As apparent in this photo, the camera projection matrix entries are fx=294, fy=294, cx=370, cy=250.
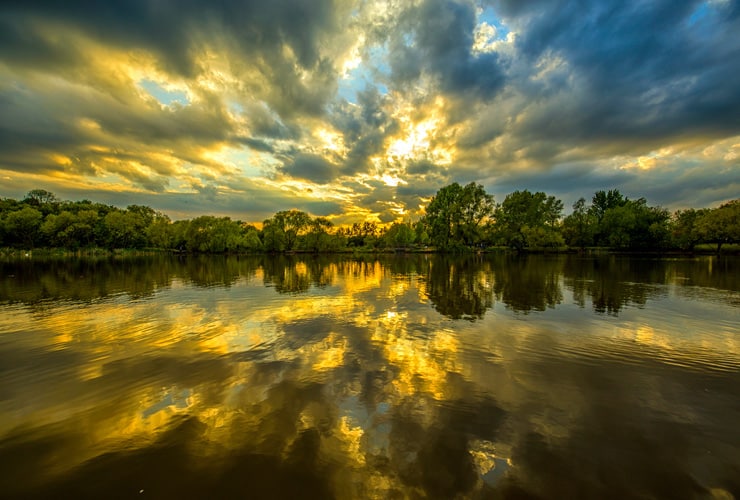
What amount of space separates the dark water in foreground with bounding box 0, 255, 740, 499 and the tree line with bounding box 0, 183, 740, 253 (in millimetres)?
91940

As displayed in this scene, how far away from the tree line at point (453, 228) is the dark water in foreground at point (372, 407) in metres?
91.9

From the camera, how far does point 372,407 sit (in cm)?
640

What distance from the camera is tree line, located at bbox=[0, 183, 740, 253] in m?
85.8

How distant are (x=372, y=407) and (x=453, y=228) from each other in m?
103

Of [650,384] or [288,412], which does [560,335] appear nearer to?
[650,384]

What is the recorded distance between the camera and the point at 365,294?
2162 centimetres

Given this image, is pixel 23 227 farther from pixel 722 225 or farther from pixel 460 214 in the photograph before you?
pixel 722 225

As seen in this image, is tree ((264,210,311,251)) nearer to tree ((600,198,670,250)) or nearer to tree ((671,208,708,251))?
tree ((600,198,670,250))

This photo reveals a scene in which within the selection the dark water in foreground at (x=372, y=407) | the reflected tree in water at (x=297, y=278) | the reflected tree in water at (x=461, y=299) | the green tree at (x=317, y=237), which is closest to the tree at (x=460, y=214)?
the green tree at (x=317, y=237)

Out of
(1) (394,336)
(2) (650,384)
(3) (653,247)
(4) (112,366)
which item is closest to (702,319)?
(2) (650,384)

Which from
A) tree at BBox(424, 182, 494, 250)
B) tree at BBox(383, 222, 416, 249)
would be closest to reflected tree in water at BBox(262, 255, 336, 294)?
tree at BBox(424, 182, 494, 250)

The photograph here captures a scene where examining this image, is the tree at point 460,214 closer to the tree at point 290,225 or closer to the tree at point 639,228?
the tree at point 639,228

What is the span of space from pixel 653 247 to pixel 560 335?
111 meters

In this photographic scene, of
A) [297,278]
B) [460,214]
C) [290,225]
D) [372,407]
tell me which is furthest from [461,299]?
[290,225]
